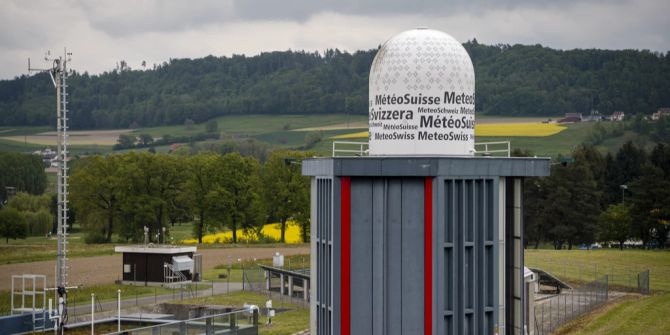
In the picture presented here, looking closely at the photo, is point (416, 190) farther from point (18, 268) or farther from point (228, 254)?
point (228, 254)

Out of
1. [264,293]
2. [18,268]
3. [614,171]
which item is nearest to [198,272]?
[264,293]

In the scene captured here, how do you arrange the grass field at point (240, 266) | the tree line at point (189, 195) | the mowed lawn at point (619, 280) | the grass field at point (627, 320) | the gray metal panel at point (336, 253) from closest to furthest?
1. the gray metal panel at point (336, 253)
2. the grass field at point (627, 320)
3. the mowed lawn at point (619, 280)
4. the grass field at point (240, 266)
5. the tree line at point (189, 195)

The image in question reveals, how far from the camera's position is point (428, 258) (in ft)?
98.9

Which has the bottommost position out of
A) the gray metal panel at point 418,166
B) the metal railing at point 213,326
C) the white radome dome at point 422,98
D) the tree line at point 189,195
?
the metal railing at point 213,326

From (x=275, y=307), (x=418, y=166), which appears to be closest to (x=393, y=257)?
(x=418, y=166)

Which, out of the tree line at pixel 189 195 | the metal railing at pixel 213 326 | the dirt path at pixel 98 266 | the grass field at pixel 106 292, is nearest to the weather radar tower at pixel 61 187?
the metal railing at pixel 213 326

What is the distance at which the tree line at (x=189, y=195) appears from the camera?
125m

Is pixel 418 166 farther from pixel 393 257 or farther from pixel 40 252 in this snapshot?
pixel 40 252

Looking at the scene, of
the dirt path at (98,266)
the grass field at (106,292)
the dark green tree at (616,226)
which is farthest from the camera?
the dark green tree at (616,226)

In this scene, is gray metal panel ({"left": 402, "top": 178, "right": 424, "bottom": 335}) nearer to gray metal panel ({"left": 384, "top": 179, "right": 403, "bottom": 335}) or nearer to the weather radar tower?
gray metal panel ({"left": 384, "top": 179, "right": 403, "bottom": 335})

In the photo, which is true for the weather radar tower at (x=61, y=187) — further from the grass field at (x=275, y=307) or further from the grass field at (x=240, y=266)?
the grass field at (x=240, y=266)

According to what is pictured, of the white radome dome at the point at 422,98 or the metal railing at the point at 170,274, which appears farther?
the metal railing at the point at 170,274

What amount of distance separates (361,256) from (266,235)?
103 m

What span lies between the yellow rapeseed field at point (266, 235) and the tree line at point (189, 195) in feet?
4.37
